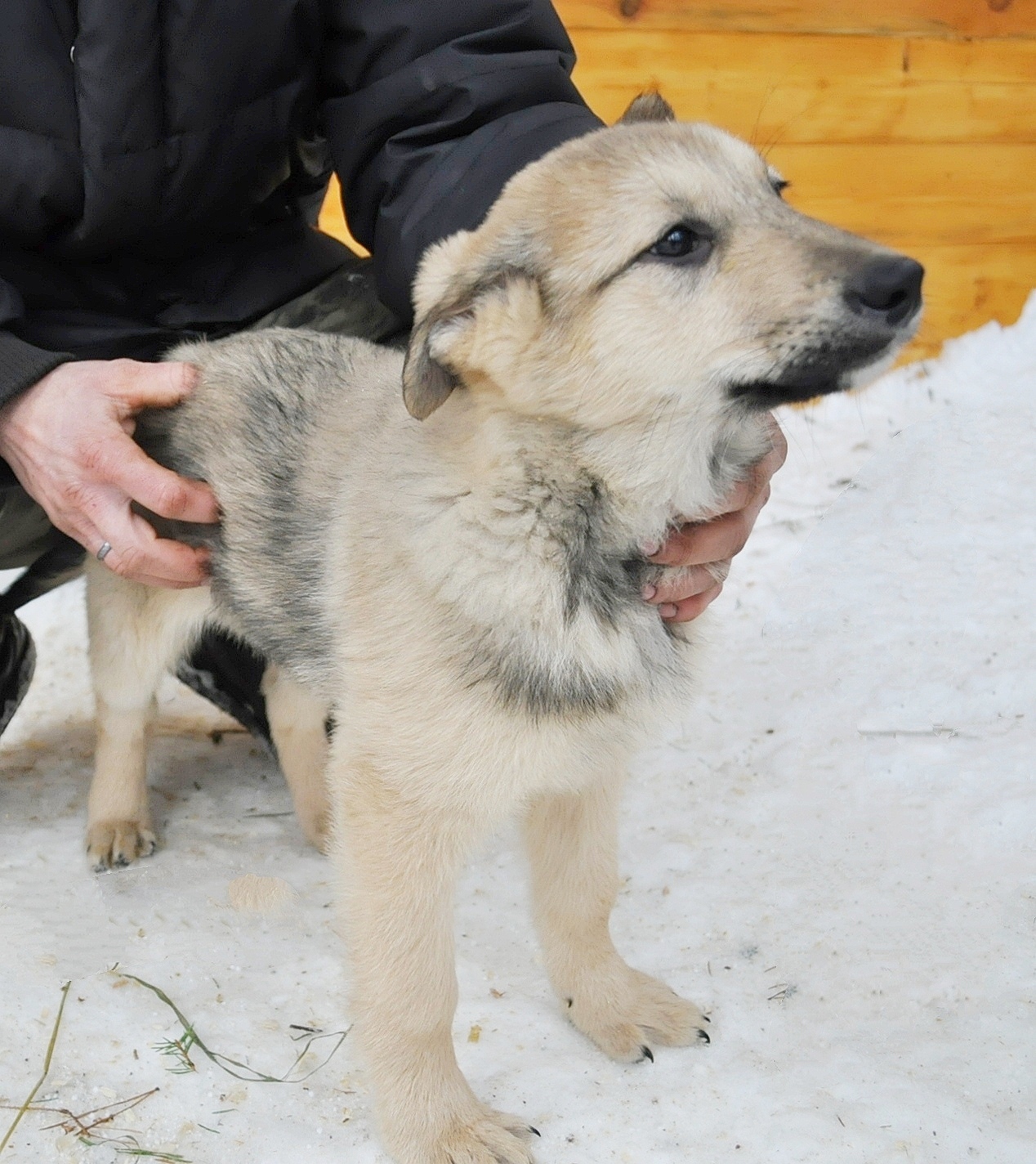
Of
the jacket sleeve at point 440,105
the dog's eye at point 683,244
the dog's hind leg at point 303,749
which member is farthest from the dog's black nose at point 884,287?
the dog's hind leg at point 303,749

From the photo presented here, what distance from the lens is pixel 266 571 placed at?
2.72 metres

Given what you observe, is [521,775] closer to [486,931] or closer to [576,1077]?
[576,1077]

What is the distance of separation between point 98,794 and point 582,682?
1.74m

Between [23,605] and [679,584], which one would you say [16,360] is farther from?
[679,584]

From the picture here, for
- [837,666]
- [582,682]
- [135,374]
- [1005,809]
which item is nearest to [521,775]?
[582,682]

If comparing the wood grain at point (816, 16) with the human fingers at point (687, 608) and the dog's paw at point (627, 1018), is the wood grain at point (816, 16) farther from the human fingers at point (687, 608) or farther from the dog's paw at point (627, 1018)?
the dog's paw at point (627, 1018)

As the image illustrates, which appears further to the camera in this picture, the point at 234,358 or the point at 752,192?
the point at 234,358

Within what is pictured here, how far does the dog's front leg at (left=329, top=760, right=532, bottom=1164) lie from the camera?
7.24 feet

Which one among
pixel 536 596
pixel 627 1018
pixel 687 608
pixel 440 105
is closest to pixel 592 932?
pixel 627 1018

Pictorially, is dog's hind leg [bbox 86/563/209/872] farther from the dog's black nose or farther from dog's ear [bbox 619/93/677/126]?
the dog's black nose

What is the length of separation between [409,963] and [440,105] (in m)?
2.10

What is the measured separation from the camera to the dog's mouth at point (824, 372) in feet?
6.44

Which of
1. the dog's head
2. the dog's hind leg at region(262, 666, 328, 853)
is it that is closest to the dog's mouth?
the dog's head

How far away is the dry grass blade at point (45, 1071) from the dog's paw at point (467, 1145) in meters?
0.75
